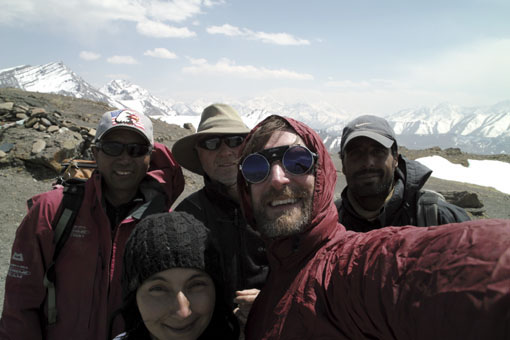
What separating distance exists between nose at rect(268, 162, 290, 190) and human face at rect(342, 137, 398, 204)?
4.88 feet

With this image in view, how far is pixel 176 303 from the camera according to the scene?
1564mm

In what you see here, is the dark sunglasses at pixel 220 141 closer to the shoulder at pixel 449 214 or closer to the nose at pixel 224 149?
the nose at pixel 224 149

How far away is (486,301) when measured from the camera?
69 centimetres

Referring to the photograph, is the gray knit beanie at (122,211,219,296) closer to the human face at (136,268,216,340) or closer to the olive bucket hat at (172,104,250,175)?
the human face at (136,268,216,340)

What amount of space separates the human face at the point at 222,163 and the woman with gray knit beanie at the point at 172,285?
41.1 inches

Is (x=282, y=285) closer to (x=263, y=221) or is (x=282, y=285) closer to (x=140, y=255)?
(x=263, y=221)

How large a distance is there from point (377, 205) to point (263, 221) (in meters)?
1.65

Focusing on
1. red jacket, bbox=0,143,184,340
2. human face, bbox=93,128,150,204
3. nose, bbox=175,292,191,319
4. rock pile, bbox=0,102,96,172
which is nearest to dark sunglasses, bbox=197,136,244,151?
human face, bbox=93,128,150,204

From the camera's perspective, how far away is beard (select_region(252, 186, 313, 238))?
1.55m

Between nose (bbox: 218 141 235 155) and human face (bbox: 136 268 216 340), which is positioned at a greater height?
nose (bbox: 218 141 235 155)

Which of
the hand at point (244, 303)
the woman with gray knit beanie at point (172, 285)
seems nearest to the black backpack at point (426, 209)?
the hand at point (244, 303)

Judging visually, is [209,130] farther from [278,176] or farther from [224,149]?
[278,176]

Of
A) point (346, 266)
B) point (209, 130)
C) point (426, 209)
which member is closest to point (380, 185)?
point (426, 209)

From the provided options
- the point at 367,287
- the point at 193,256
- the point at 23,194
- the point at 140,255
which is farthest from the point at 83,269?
the point at 23,194
